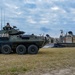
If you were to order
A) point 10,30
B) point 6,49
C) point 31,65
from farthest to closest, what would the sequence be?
point 10,30, point 6,49, point 31,65

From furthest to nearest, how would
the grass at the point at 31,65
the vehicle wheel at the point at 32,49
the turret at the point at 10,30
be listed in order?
the turret at the point at 10,30, the vehicle wheel at the point at 32,49, the grass at the point at 31,65

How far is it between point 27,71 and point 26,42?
11.3m

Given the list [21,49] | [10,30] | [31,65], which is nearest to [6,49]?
[21,49]

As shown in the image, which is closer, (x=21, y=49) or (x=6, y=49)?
(x=21, y=49)

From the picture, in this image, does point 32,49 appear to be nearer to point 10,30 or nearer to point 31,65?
point 10,30

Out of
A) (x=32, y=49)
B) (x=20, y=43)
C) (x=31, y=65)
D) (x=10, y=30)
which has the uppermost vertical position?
(x=10, y=30)

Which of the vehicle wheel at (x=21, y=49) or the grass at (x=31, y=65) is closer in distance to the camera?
the grass at (x=31, y=65)

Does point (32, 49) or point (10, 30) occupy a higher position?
point (10, 30)

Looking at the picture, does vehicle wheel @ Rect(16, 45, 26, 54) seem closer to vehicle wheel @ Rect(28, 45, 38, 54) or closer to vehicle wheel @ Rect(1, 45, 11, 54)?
vehicle wheel @ Rect(28, 45, 38, 54)

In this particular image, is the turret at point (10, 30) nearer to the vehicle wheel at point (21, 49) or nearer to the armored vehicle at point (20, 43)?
the armored vehicle at point (20, 43)

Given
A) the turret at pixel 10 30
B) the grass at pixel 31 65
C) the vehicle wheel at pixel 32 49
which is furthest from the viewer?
the turret at pixel 10 30

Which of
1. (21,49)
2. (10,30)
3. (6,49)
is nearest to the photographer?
(21,49)

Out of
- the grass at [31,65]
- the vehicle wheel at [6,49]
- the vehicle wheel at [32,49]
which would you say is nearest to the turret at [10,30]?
the vehicle wheel at [6,49]

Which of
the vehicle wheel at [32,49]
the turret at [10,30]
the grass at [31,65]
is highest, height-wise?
the turret at [10,30]
